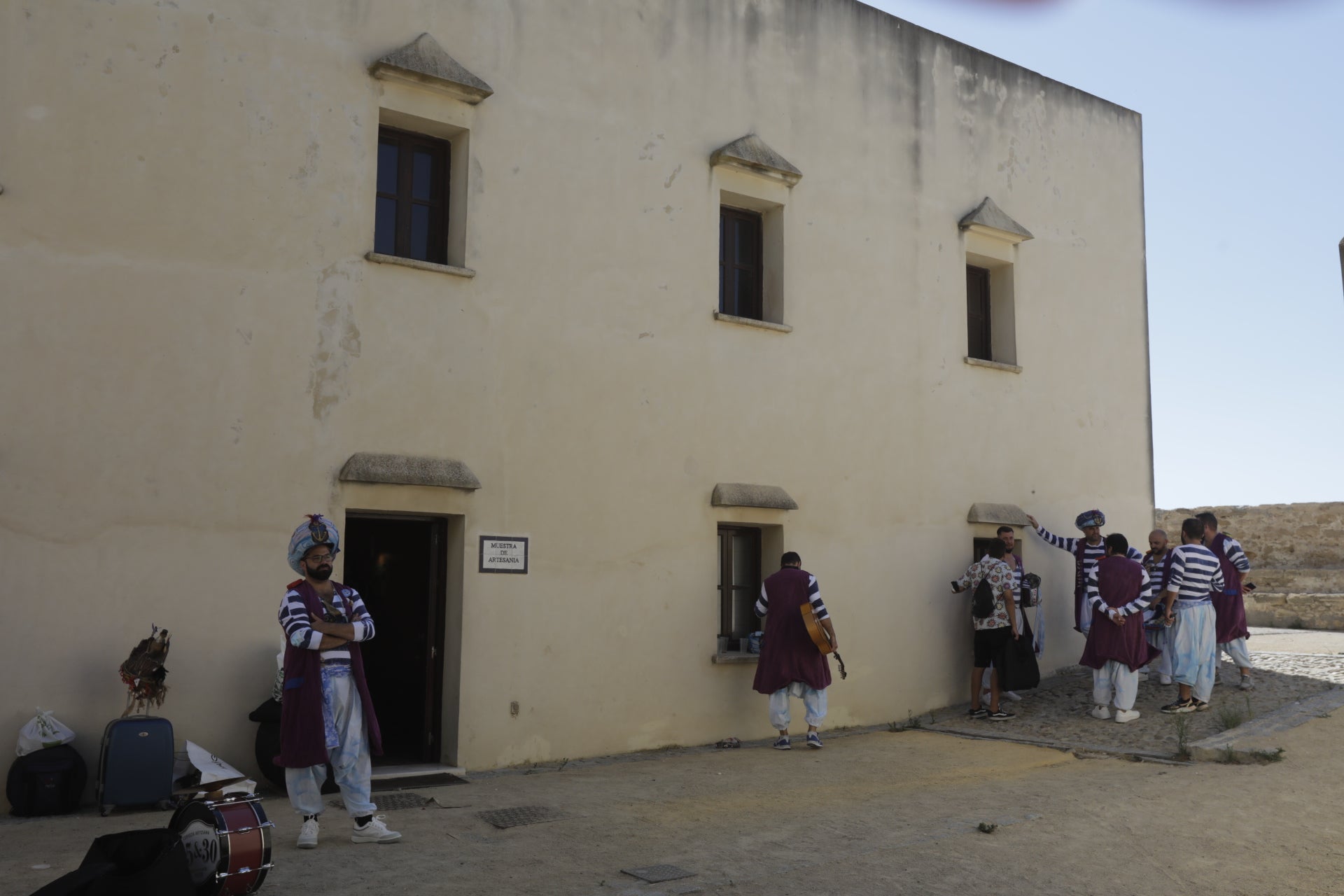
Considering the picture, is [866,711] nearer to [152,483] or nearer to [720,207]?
[720,207]

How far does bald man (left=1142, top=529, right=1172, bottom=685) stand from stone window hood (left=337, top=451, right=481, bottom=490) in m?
6.99

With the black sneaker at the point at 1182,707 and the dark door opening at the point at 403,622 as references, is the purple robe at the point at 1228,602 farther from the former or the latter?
the dark door opening at the point at 403,622

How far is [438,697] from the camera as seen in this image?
10.0 m

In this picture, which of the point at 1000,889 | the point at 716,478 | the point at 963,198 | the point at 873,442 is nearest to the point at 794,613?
the point at 716,478

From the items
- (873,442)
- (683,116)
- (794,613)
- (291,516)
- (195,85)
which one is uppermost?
(683,116)

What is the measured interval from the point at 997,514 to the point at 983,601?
1661mm

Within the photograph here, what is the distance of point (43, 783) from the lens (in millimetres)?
7742

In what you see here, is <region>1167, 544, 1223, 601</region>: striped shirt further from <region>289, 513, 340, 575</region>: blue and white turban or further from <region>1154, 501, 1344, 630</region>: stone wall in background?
<region>1154, 501, 1344, 630</region>: stone wall in background

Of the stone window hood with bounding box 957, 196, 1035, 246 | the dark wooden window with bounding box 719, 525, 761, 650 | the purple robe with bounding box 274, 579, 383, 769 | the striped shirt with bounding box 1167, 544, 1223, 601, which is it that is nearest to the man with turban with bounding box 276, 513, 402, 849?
the purple robe with bounding box 274, 579, 383, 769

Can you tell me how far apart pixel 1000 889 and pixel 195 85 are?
785 cm

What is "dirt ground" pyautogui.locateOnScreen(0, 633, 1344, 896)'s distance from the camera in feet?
20.3

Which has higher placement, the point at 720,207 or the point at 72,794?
the point at 720,207

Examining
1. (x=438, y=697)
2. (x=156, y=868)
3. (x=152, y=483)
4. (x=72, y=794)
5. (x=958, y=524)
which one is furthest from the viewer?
(x=958, y=524)

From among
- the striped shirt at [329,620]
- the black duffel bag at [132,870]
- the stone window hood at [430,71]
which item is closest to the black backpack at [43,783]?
the striped shirt at [329,620]
